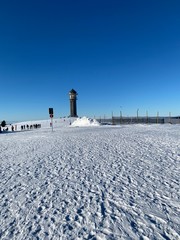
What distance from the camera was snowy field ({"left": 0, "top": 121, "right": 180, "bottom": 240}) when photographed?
3.91 meters

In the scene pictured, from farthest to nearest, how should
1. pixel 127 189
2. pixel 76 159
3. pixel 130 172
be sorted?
pixel 76 159
pixel 130 172
pixel 127 189

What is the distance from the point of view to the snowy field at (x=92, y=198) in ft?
12.8

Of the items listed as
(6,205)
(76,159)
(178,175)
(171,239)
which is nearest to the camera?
(171,239)

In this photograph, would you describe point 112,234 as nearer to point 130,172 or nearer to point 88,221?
point 88,221

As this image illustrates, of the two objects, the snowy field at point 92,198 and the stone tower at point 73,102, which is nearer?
the snowy field at point 92,198

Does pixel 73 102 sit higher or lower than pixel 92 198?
higher

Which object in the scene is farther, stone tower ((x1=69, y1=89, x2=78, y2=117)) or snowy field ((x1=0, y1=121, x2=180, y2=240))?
stone tower ((x1=69, y1=89, x2=78, y2=117))

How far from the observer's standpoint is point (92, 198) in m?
5.23

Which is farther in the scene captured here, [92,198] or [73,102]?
[73,102]

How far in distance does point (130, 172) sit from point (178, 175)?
1811 millimetres

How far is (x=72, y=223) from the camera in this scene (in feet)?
13.6

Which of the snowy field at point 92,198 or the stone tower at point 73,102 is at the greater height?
the stone tower at point 73,102

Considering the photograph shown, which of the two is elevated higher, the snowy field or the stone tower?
the stone tower

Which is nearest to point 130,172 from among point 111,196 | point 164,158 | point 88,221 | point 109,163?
point 109,163
